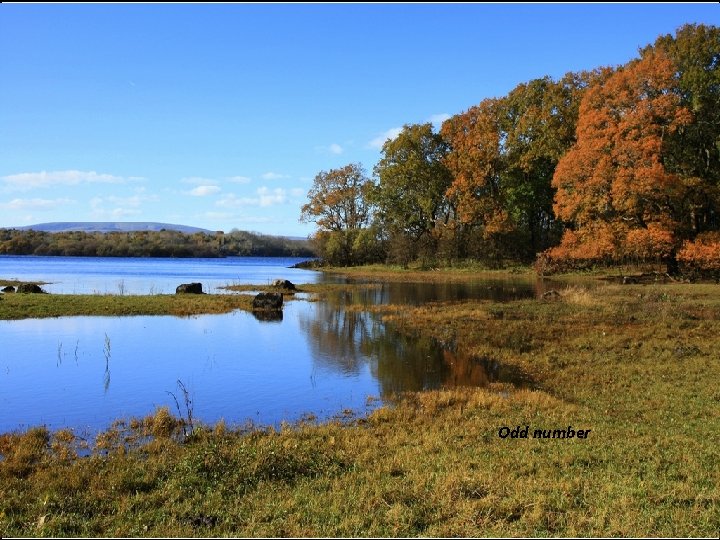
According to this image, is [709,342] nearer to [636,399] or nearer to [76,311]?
[636,399]

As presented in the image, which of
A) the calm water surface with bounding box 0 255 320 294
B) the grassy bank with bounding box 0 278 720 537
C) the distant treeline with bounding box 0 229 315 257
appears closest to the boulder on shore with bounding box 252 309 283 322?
the calm water surface with bounding box 0 255 320 294

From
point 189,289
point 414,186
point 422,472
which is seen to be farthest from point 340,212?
point 422,472

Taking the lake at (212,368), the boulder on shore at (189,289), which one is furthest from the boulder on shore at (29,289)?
the lake at (212,368)

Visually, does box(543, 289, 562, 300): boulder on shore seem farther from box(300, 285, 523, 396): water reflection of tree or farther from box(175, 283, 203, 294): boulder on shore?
box(175, 283, 203, 294): boulder on shore

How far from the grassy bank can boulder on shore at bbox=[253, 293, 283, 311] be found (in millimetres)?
19663

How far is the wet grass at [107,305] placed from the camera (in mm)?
27094

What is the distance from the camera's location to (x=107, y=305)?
97.5 feet

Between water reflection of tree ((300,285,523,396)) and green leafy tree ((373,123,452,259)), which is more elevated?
green leafy tree ((373,123,452,259))

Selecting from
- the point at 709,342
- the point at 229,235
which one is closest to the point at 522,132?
the point at 709,342

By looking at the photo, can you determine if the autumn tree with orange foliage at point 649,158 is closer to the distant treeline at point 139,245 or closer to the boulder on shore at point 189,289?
the boulder on shore at point 189,289

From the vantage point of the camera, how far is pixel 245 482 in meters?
7.39

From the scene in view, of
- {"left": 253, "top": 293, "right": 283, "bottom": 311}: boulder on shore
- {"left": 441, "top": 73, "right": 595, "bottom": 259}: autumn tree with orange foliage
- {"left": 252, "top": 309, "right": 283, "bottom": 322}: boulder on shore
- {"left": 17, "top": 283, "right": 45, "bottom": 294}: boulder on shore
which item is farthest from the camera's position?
{"left": 441, "top": 73, "right": 595, "bottom": 259}: autumn tree with orange foliage

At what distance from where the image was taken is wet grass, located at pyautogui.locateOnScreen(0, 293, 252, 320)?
88.9ft

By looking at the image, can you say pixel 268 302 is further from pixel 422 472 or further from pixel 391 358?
pixel 422 472
